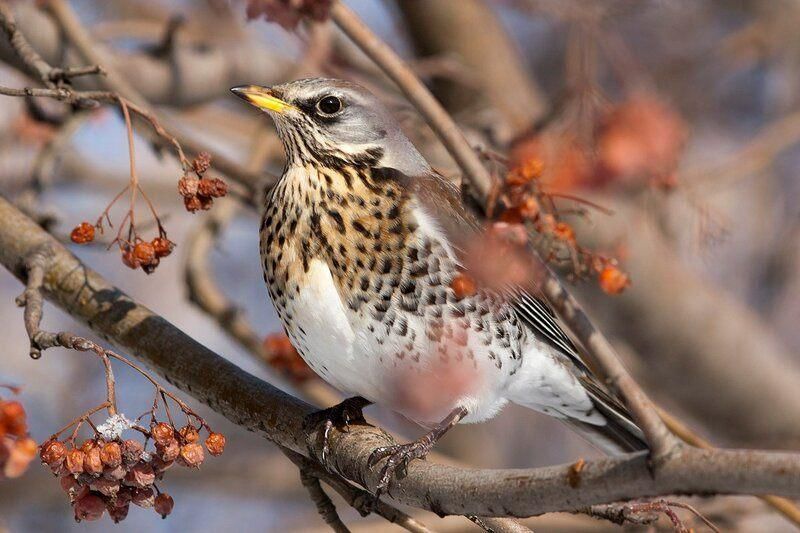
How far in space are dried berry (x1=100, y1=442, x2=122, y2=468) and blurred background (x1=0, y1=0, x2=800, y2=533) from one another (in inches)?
44.4

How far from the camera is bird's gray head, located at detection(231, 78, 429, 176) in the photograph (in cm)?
325

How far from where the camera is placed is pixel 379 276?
3.02 metres

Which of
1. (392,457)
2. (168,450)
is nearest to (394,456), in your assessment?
(392,457)

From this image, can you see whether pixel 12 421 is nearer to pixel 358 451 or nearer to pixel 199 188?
pixel 199 188

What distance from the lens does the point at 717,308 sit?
4855 mm

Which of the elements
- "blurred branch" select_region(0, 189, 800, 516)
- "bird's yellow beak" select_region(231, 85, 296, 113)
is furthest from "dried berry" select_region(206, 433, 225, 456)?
"bird's yellow beak" select_region(231, 85, 296, 113)

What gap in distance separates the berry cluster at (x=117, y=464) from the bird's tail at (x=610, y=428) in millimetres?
1577

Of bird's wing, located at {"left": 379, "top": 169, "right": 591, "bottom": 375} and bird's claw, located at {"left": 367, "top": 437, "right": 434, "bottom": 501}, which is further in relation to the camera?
bird's wing, located at {"left": 379, "top": 169, "right": 591, "bottom": 375}

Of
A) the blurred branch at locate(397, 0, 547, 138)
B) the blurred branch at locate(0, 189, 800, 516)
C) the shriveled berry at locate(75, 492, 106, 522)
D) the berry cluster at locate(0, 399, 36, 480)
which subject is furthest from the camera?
the blurred branch at locate(397, 0, 547, 138)

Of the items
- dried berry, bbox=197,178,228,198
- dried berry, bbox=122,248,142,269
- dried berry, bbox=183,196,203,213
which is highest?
dried berry, bbox=197,178,228,198

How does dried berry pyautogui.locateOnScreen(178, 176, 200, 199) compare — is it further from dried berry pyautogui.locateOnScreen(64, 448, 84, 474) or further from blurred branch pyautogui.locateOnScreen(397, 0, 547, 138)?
blurred branch pyautogui.locateOnScreen(397, 0, 547, 138)

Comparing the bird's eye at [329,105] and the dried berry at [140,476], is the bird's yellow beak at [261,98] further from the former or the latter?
the dried berry at [140,476]

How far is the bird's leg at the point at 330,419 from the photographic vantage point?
279 centimetres

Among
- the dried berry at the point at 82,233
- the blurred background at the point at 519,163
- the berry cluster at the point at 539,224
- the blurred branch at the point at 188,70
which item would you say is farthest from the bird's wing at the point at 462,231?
the blurred branch at the point at 188,70
